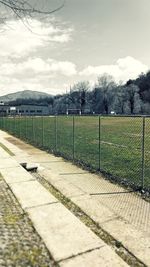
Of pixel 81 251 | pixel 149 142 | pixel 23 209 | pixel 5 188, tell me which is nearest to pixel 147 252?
pixel 81 251

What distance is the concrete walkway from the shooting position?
4051mm

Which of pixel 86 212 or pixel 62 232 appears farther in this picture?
pixel 86 212

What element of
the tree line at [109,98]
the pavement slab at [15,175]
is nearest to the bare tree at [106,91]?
the tree line at [109,98]

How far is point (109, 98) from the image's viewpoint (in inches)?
4852

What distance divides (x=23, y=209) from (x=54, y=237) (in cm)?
141

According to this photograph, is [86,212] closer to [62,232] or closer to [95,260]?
[62,232]

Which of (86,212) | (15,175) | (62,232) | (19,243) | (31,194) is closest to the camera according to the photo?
(19,243)

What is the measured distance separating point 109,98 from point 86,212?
11900cm

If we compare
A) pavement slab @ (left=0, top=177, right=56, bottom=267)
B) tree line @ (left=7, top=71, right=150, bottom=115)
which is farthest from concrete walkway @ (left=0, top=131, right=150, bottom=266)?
tree line @ (left=7, top=71, right=150, bottom=115)

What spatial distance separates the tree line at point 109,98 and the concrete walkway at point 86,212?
341 feet

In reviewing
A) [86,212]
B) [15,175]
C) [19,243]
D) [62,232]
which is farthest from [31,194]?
[19,243]

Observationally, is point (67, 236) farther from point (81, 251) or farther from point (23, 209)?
point (23, 209)

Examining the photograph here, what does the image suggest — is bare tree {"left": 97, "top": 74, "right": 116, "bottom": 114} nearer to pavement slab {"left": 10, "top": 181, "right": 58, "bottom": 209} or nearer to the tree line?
the tree line

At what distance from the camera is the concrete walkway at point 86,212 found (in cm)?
405
